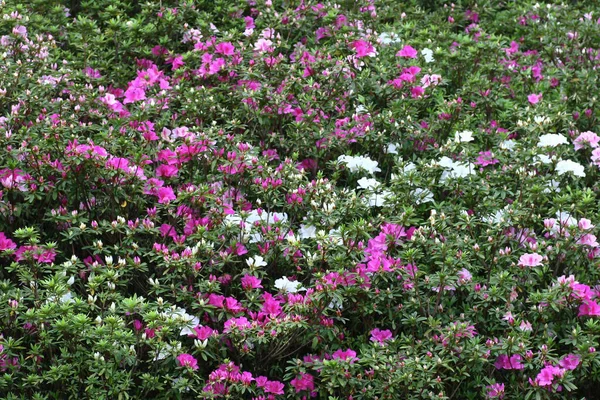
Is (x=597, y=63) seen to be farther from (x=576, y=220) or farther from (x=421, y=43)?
(x=576, y=220)

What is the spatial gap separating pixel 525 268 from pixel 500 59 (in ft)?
7.47

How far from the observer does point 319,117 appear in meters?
4.89

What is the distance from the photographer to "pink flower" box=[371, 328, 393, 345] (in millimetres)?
3766

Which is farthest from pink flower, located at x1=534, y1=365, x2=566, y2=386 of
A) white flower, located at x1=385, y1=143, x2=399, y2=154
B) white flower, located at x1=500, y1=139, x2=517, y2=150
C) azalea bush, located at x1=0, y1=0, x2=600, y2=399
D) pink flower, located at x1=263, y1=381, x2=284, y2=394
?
white flower, located at x1=385, y1=143, x2=399, y2=154

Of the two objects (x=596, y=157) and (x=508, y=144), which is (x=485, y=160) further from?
(x=596, y=157)

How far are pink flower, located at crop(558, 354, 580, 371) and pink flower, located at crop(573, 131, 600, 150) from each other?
1.57 metres

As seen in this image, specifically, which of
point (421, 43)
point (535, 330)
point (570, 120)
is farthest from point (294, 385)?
point (421, 43)

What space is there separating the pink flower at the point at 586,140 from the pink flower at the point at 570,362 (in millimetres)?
1567

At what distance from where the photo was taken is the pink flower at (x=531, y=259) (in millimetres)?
3875

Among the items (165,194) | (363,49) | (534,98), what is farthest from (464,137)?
(165,194)

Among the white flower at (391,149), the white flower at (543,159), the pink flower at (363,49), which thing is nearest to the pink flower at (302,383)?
the white flower at (391,149)

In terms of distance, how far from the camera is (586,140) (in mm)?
4773

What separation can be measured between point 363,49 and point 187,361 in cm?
254

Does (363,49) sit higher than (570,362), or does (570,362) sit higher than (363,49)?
(363,49)
